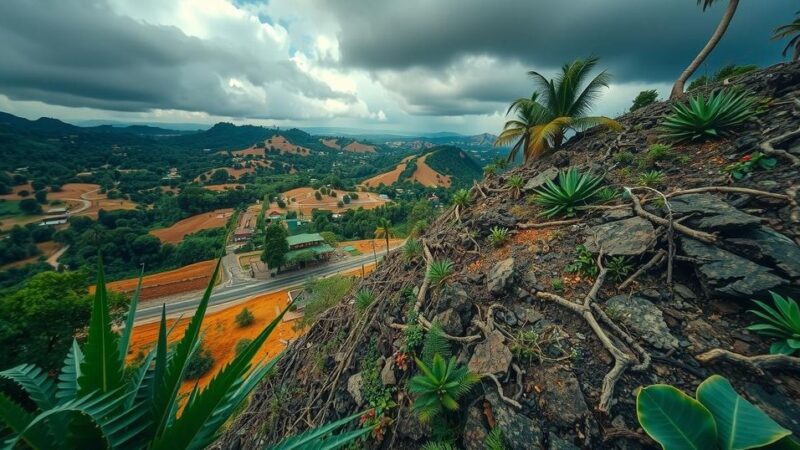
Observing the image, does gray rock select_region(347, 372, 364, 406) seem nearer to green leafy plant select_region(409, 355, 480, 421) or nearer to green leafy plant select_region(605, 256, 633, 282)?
green leafy plant select_region(409, 355, 480, 421)

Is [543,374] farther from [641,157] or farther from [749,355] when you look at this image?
[641,157]

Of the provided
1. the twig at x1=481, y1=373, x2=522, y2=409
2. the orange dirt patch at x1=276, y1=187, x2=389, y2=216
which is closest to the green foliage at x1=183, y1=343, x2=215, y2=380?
the twig at x1=481, y1=373, x2=522, y2=409

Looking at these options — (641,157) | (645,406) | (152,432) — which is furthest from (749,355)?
(152,432)

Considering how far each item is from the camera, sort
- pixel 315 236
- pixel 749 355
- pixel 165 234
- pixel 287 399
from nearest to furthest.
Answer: pixel 749 355
pixel 287 399
pixel 315 236
pixel 165 234

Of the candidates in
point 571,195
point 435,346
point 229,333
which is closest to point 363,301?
point 435,346

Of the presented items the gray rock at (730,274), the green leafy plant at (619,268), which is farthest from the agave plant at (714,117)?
the green leafy plant at (619,268)

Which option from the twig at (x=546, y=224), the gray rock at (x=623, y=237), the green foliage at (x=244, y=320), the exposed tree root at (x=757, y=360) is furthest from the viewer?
the green foliage at (x=244, y=320)

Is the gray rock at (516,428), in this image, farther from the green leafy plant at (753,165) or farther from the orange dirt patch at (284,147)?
the orange dirt patch at (284,147)
